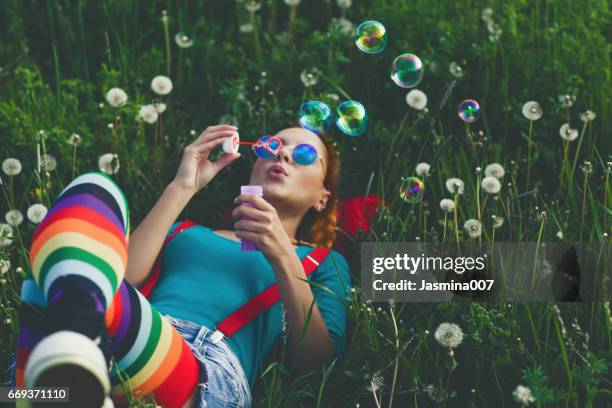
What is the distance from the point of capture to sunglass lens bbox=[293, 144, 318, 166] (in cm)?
281

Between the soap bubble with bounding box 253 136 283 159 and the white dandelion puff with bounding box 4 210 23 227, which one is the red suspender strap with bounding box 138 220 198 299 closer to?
the soap bubble with bounding box 253 136 283 159

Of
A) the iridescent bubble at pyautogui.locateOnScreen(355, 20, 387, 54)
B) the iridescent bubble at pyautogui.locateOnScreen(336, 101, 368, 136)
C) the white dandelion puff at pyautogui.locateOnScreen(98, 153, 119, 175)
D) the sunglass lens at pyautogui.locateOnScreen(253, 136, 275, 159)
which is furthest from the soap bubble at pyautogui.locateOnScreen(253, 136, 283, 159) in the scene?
the white dandelion puff at pyautogui.locateOnScreen(98, 153, 119, 175)

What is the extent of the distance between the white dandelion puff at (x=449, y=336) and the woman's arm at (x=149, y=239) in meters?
0.88

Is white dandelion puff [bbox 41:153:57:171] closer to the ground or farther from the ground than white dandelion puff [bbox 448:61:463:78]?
closer to the ground

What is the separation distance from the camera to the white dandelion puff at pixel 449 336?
2.27 m

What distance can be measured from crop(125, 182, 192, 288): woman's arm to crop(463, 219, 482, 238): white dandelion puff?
0.88 m

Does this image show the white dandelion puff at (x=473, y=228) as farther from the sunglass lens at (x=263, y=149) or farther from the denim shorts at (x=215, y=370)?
the denim shorts at (x=215, y=370)

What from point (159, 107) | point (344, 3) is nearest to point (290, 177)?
point (159, 107)

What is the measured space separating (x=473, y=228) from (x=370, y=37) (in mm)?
850

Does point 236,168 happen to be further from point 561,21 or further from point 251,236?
point 561,21

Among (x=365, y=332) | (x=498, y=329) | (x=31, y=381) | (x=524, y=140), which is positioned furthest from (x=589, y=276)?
(x=31, y=381)

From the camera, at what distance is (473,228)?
8.61 ft

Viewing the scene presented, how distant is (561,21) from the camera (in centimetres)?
374

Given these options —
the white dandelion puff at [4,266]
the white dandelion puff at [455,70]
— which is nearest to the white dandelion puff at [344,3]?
the white dandelion puff at [455,70]
